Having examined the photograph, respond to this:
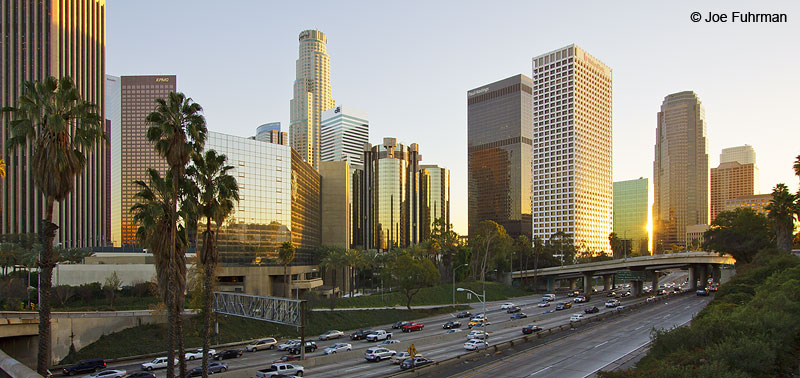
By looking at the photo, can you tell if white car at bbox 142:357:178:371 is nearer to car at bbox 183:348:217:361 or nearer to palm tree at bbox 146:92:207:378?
car at bbox 183:348:217:361

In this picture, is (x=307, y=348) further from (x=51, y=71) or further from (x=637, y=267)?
(x=51, y=71)

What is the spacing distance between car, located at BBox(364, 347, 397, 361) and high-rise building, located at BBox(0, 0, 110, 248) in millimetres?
103696

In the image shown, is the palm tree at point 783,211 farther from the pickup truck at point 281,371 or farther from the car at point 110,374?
the car at point 110,374

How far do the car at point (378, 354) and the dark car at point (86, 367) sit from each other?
2247 cm

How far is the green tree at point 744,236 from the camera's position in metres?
90.1

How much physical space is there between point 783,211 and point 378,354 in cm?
6999

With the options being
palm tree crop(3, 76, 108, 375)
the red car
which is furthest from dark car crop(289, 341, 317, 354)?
palm tree crop(3, 76, 108, 375)

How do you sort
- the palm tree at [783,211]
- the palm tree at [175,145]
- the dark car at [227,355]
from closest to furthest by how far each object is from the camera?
the palm tree at [175,145] → the dark car at [227,355] → the palm tree at [783,211]

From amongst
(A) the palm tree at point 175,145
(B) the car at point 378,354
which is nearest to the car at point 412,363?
(B) the car at point 378,354

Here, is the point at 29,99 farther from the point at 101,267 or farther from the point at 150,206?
the point at 101,267

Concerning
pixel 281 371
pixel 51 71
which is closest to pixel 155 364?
pixel 281 371

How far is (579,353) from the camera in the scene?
157 feet

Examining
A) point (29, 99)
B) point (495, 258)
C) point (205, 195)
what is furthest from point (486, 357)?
point (495, 258)

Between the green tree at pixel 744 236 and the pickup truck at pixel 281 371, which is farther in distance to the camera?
the green tree at pixel 744 236
